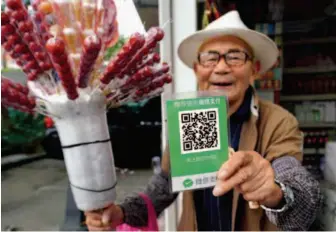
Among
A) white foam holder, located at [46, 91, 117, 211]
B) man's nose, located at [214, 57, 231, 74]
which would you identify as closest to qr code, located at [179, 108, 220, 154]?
white foam holder, located at [46, 91, 117, 211]

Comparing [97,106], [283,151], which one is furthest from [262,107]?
[97,106]

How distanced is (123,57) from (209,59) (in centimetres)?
39

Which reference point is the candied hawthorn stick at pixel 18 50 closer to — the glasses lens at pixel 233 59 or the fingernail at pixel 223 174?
the fingernail at pixel 223 174

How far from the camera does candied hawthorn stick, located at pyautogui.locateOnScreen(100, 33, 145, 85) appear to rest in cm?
59

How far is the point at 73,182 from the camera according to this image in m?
0.64

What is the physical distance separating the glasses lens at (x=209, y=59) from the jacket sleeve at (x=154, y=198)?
0.39m

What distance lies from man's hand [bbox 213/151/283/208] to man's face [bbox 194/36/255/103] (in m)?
0.28

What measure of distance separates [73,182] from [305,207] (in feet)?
1.89

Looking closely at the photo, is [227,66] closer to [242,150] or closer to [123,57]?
[242,150]

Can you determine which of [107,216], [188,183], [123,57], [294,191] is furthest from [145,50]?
[294,191]

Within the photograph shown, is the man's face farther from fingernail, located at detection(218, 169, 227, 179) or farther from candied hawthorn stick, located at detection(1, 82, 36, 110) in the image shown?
candied hawthorn stick, located at detection(1, 82, 36, 110)

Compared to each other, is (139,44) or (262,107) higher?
(139,44)

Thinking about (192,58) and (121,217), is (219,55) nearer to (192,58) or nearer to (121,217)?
(192,58)

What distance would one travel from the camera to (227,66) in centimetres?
89
